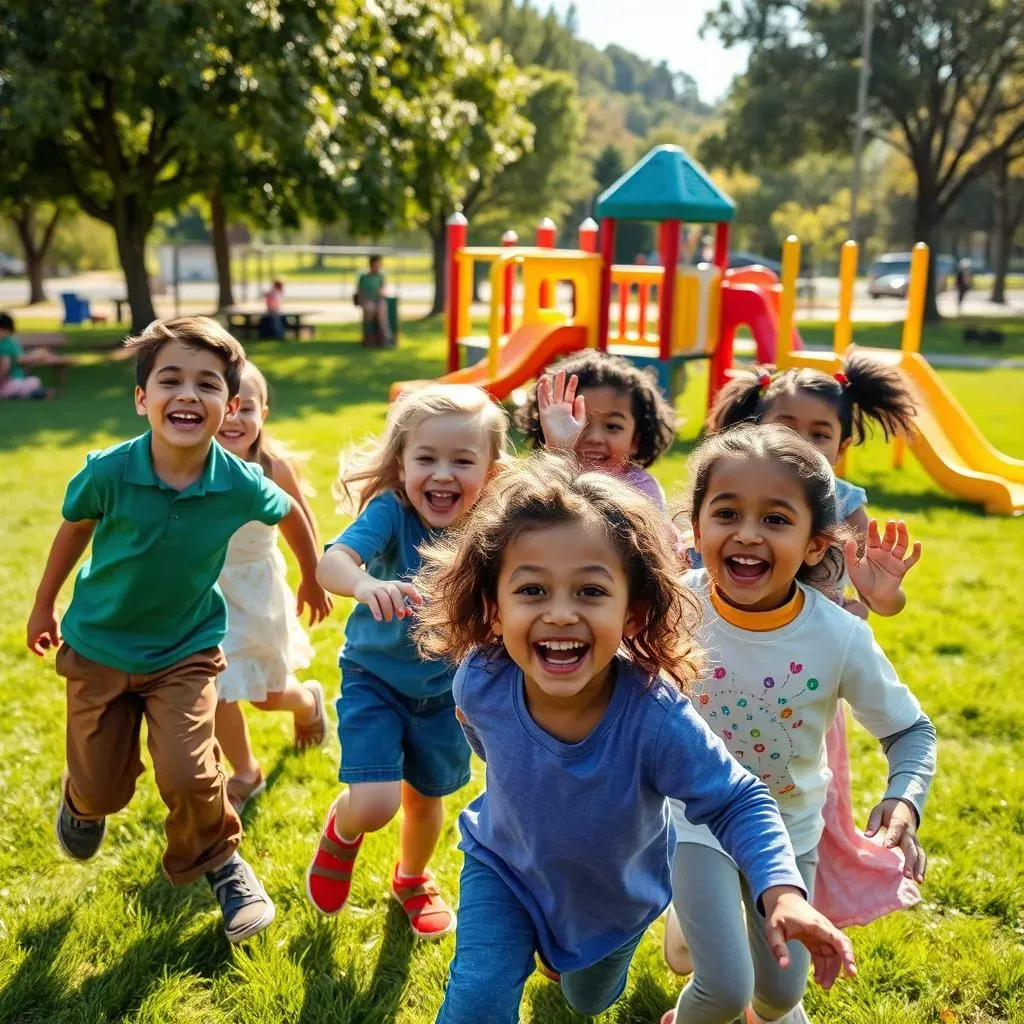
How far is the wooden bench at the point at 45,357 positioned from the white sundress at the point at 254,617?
13.1 metres

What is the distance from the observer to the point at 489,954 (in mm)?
2336

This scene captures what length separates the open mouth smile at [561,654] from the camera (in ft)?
7.30

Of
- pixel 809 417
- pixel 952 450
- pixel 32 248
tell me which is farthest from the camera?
pixel 32 248

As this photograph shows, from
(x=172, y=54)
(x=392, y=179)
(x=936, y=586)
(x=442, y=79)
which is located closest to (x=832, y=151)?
(x=442, y=79)

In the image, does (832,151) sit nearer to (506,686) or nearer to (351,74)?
(351,74)

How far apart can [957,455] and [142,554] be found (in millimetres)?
8439

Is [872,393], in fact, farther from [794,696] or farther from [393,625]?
[393,625]

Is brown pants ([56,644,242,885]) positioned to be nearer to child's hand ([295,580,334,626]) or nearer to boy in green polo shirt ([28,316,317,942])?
boy in green polo shirt ([28,316,317,942])

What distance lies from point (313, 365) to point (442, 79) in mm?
6487

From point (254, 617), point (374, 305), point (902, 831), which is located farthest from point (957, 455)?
point (374, 305)

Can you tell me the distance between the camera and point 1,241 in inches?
2913

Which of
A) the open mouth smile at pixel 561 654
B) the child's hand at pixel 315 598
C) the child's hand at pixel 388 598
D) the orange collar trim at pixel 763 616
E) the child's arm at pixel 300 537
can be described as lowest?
the child's hand at pixel 315 598

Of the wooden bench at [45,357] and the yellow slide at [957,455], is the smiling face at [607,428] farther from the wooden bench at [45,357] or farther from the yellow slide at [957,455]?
the wooden bench at [45,357]

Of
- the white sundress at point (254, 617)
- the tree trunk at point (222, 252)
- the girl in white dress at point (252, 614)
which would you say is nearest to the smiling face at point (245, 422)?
the girl in white dress at point (252, 614)
